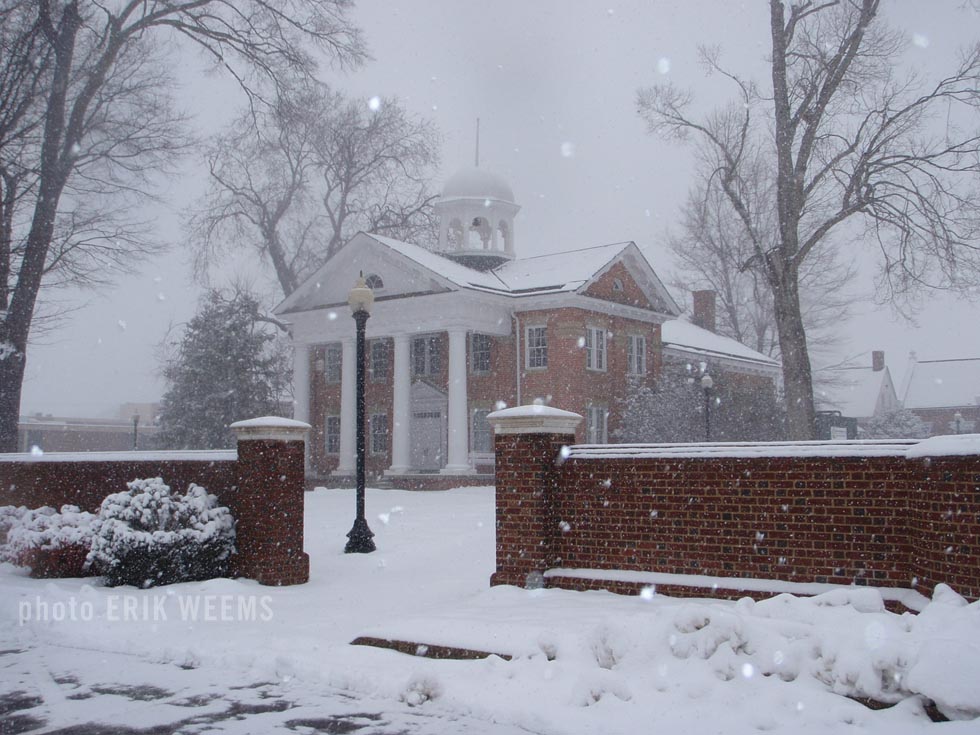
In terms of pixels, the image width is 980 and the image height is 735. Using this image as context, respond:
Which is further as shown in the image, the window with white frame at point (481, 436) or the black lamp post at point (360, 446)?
the window with white frame at point (481, 436)

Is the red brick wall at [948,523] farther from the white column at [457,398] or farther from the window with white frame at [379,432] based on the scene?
the window with white frame at [379,432]

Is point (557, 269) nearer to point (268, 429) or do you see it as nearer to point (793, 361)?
point (793, 361)

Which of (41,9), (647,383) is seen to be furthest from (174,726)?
(647,383)

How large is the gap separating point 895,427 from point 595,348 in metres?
25.6

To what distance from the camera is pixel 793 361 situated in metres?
22.8

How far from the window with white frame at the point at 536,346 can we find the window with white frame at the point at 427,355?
351cm

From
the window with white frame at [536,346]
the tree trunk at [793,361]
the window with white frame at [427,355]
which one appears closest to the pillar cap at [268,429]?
the tree trunk at [793,361]

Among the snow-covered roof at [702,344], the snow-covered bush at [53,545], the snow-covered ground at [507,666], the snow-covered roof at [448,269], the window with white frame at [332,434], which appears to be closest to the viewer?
the snow-covered ground at [507,666]

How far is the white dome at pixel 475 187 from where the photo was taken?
33.6 metres

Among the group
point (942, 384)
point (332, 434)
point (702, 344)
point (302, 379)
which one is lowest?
point (332, 434)

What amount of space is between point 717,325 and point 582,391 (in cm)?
2383

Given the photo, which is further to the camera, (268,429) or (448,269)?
(448,269)

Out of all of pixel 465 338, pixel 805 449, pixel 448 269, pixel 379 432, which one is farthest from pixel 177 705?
pixel 379 432

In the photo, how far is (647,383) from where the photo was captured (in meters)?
31.4
